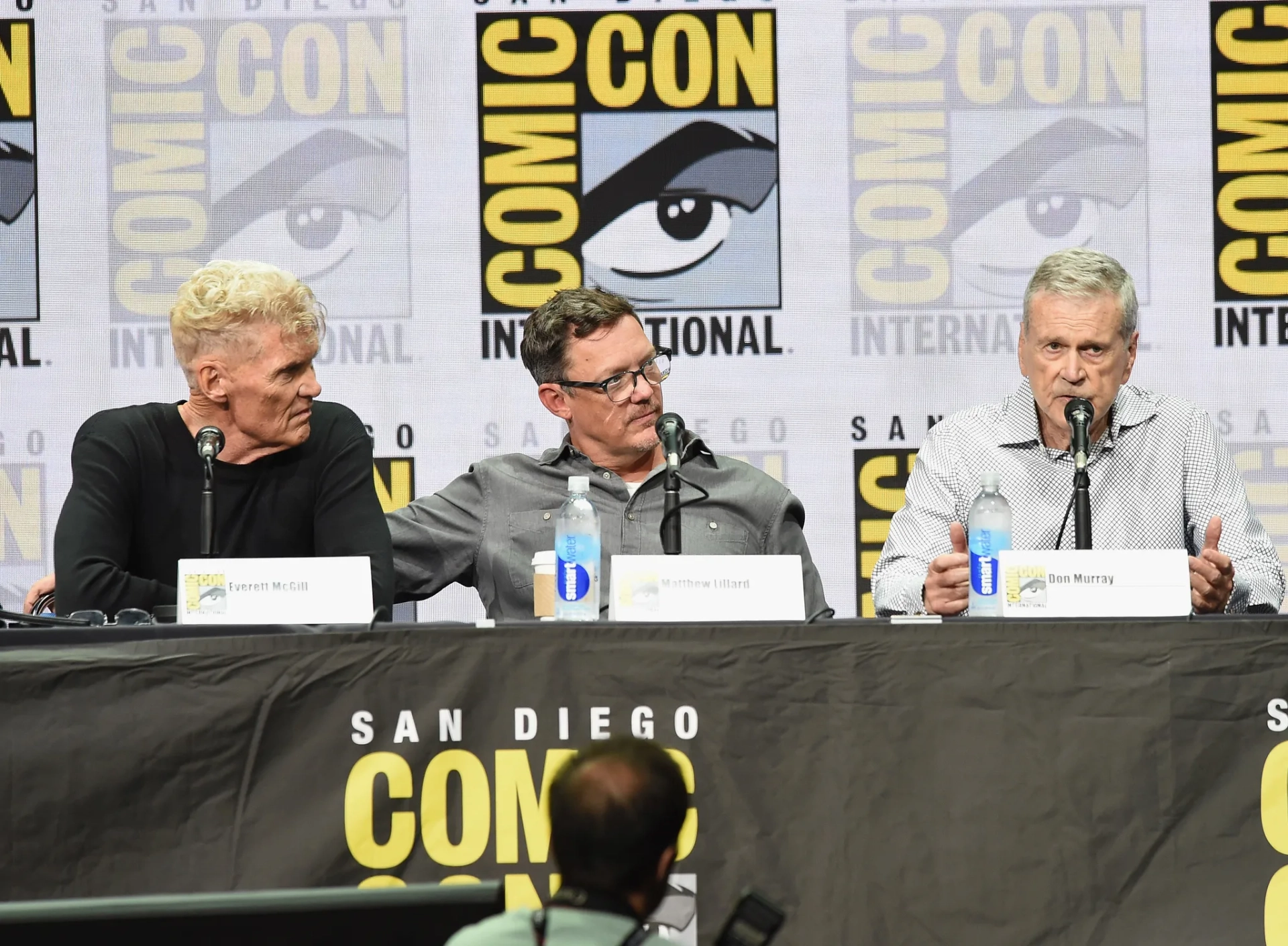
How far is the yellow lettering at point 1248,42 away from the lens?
400cm

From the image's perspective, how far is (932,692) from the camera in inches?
85.4

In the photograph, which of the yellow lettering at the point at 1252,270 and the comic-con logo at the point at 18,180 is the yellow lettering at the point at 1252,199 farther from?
the comic-con logo at the point at 18,180

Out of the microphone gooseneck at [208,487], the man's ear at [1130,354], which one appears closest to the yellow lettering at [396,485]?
the microphone gooseneck at [208,487]

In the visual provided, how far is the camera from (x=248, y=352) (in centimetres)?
288

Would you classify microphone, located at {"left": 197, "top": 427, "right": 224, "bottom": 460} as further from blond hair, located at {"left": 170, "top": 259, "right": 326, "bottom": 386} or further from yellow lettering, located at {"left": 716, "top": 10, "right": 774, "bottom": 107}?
yellow lettering, located at {"left": 716, "top": 10, "right": 774, "bottom": 107}

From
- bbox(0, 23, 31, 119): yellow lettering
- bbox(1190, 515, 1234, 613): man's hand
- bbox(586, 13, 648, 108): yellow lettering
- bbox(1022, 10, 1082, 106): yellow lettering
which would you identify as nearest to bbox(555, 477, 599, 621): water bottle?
bbox(1190, 515, 1234, 613): man's hand

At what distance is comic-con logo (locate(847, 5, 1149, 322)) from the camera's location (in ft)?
13.1

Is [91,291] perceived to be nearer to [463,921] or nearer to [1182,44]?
[1182,44]

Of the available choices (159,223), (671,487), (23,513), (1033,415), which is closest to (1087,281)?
(1033,415)

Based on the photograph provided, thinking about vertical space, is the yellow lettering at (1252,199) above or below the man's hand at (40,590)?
above

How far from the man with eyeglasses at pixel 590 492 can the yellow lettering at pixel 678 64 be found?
1087mm

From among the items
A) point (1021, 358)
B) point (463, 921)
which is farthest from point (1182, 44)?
point (463, 921)

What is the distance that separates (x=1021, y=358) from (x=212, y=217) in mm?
2130

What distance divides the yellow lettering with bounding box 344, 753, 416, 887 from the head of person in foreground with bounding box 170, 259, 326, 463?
38.3 inches
